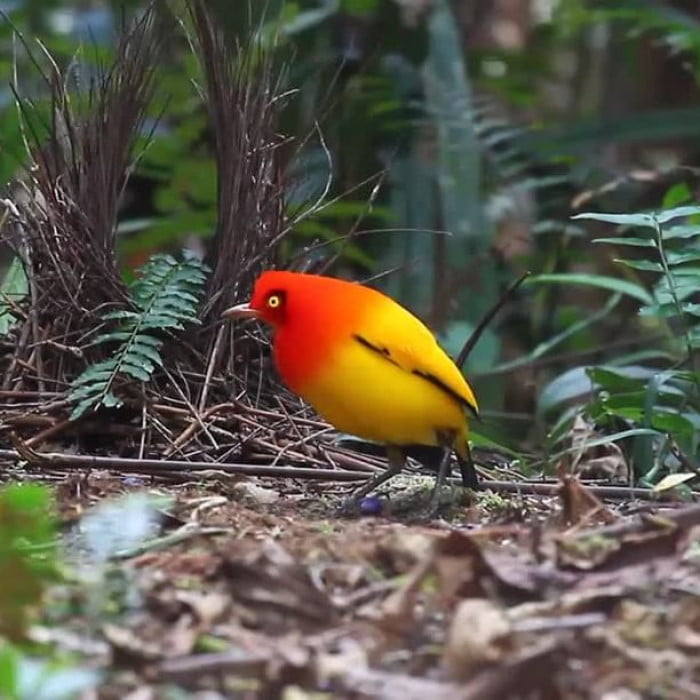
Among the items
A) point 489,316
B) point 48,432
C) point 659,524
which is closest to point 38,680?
point 659,524

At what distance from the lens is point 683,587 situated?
194 centimetres

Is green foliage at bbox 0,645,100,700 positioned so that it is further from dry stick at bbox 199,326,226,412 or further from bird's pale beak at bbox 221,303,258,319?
dry stick at bbox 199,326,226,412

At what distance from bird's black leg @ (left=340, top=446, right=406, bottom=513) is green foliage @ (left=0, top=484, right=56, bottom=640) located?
42.3 inches

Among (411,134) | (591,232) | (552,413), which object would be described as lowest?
(552,413)

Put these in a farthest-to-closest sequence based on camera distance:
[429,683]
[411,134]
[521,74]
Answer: [521,74] < [411,134] < [429,683]

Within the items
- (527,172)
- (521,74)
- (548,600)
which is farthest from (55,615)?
(521,74)

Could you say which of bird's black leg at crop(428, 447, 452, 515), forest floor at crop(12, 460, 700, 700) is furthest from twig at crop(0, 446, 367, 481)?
forest floor at crop(12, 460, 700, 700)

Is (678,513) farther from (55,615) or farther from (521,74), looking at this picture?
(521,74)

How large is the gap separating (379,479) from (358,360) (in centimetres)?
32

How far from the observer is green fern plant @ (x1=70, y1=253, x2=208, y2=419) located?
3.26 meters

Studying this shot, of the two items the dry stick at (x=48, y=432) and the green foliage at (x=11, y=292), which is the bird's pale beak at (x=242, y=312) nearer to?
the dry stick at (x=48, y=432)

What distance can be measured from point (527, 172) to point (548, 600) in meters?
5.06

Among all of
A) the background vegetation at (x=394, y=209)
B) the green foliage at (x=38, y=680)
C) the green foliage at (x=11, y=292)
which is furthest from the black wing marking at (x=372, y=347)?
the green foliage at (x=38, y=680)

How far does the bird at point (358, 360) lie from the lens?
304 centimetres
